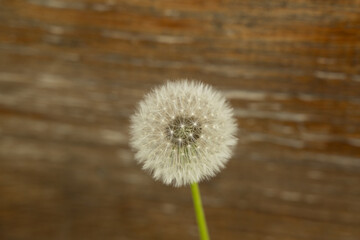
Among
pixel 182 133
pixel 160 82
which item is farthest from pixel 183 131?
pixel 160 82

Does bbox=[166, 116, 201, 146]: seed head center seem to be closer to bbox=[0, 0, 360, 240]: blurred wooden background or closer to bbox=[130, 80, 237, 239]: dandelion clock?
bbox=[130, 80, 237, 239]: dandelion clock

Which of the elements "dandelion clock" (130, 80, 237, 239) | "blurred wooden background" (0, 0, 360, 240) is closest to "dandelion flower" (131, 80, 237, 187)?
"dandelion clock" (130, 80, 237, 239)

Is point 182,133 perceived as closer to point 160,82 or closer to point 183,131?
point 183,131

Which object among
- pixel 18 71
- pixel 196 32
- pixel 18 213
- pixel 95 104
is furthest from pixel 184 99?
pixel 18 213

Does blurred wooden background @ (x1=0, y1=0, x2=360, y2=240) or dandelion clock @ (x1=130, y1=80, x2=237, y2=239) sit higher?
blurred wooden background @ (x1=0, y1=0, x2=360, y2=240)

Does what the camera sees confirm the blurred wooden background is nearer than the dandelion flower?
No
